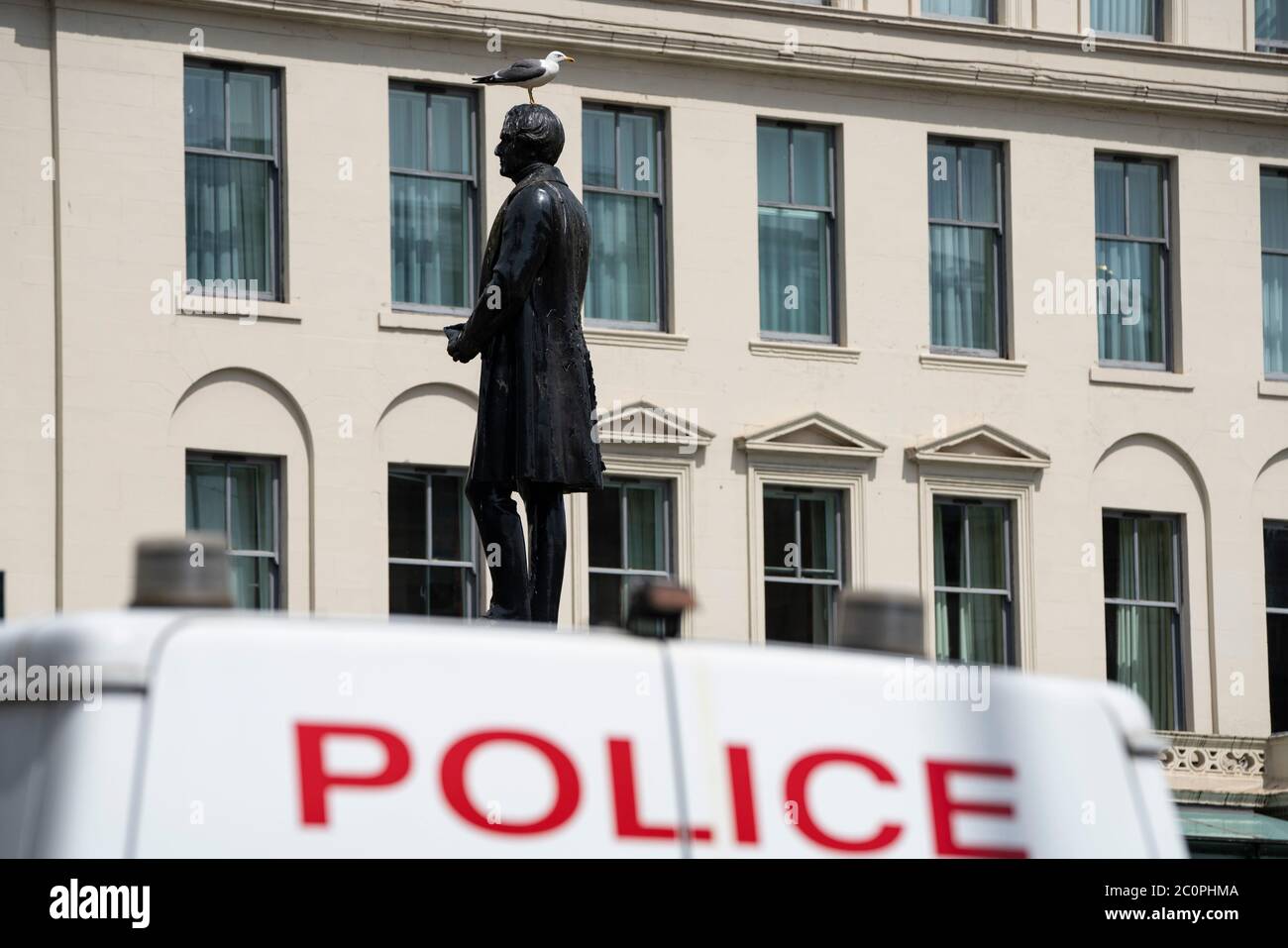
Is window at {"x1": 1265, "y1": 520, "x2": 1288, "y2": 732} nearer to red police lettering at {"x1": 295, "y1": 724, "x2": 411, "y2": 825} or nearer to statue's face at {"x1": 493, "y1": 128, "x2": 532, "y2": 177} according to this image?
statue's face at {"x1": 493, "y1": 128, "x2": 532, "y2": 177}

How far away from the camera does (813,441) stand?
106 feet

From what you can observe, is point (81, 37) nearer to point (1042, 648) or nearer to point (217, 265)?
point (217, 265)

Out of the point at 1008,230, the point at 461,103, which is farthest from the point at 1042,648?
the point at 461,103

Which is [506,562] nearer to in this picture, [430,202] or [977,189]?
[430,202]

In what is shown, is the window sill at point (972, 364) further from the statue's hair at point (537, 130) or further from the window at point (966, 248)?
the statue's hair at point (537, 130)

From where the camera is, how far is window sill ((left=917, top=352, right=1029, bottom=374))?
32.8 meters

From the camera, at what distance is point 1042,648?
32750 millimetres

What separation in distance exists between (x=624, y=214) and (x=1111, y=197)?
20.4 feet

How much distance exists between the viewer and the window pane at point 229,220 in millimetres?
29109

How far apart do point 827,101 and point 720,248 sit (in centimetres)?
226

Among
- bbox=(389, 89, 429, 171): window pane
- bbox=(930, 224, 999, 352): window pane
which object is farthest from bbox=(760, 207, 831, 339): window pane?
bbox=(389, 89, 429, 171): window pane

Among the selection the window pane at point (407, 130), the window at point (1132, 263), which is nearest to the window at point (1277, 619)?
the window at point (1132, 263)

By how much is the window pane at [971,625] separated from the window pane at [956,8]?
257 inches

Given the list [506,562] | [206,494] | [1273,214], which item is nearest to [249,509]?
[206,494]
